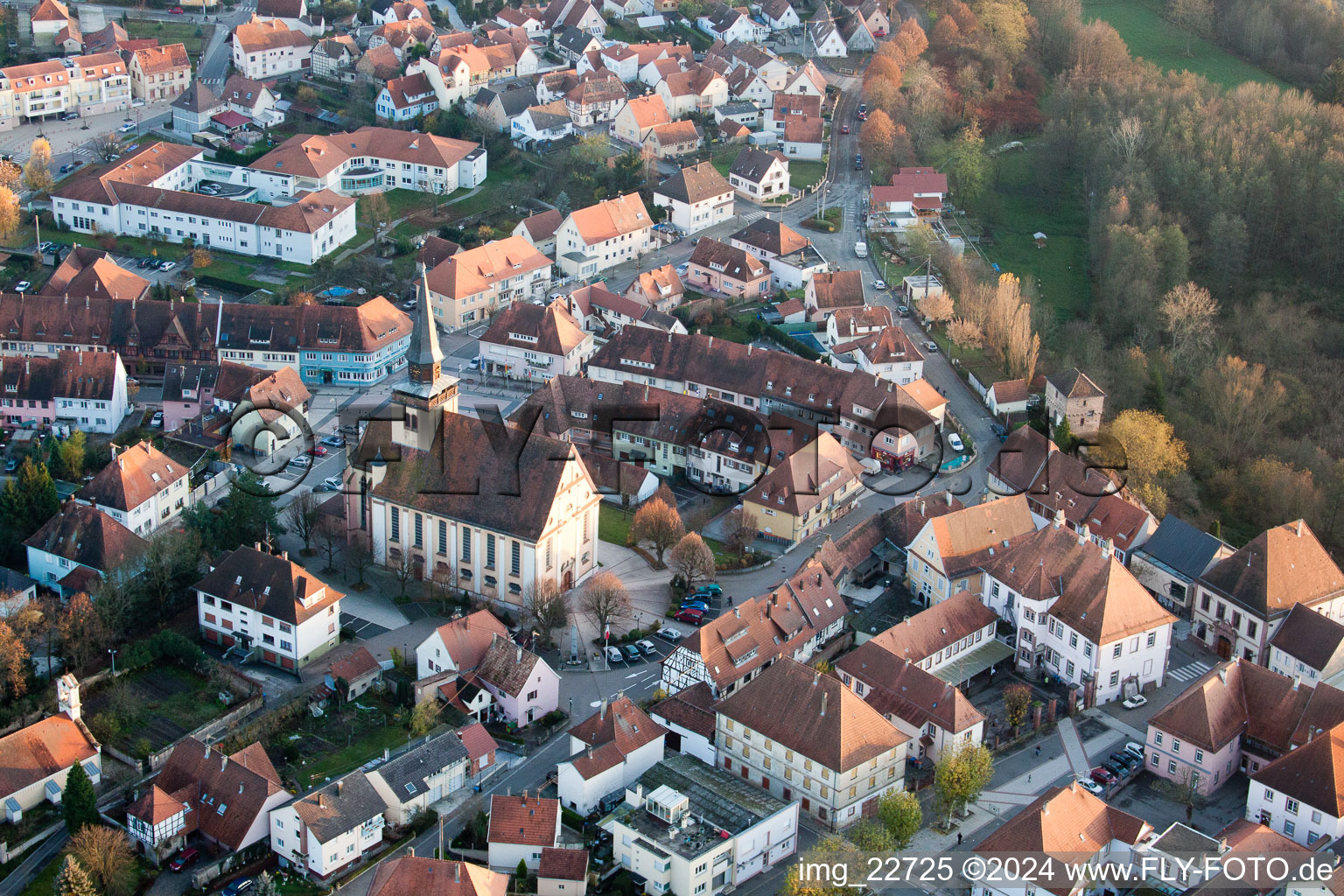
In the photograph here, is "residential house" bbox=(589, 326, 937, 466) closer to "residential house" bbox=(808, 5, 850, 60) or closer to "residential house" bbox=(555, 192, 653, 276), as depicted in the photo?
"residential house" bbox=(555, 192, 653, 276)

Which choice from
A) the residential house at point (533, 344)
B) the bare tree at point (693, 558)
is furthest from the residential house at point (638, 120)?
the bare tree at point (693, 558)

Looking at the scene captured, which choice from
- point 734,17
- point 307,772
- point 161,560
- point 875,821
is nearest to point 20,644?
point 161,560

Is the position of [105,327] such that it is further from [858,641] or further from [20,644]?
[858,641]

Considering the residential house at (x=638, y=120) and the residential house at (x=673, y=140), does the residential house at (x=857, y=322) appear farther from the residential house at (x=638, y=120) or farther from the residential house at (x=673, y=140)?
the residential house at (x=638, y=120)

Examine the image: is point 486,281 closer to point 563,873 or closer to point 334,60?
point 334,60

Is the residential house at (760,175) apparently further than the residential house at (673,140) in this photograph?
No

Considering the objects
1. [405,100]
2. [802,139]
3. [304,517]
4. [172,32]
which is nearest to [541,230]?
[405,100]

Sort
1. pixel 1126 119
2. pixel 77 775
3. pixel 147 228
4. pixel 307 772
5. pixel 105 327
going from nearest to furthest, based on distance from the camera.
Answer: pixel 77 775, pixel 307 772, pixel 105 327, pixel 147 228, pixel 1126 119
